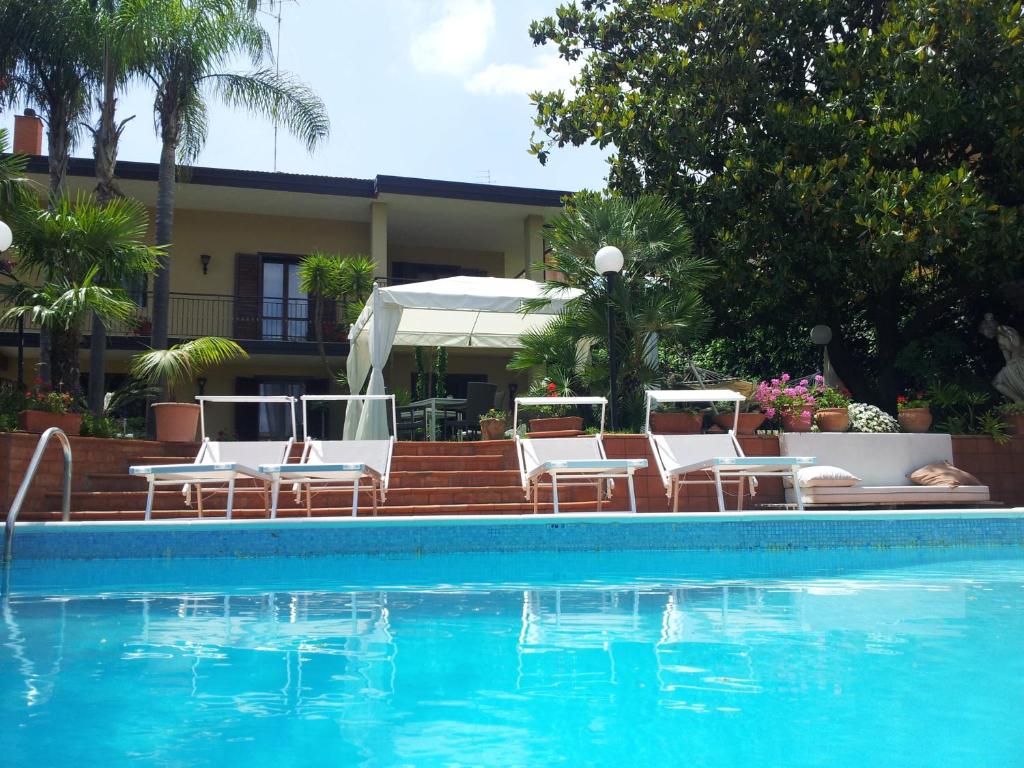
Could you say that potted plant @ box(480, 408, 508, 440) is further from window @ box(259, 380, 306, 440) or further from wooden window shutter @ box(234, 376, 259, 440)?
wooden window shutter @ box(234, 376, 259, 440)

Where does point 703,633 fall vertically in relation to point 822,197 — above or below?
below

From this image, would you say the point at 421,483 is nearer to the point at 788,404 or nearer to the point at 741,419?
the point at 741,419

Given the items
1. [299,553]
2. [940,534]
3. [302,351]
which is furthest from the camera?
[302,351]

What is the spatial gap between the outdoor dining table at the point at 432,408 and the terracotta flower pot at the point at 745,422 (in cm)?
336

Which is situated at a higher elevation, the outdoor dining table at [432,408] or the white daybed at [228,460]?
the outdoor dining table at [432,408]

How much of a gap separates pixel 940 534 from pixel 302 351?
11246 mm

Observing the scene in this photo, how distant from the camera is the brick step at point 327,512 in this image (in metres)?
7.24

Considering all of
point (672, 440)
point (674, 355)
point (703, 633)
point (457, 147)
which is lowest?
point (703, 633)

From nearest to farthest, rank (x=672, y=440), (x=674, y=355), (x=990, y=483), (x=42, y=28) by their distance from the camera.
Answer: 1. (x=672, y=440)
2. (x=990, y=483)
3. (x=674, y=355)
4. (x=42, y=28)

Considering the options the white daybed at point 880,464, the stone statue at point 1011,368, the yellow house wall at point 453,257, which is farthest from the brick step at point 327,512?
the yellow house wall at point 453,257

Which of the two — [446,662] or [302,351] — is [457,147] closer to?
[302,351]

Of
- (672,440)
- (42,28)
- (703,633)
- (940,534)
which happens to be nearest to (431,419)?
(672,440)

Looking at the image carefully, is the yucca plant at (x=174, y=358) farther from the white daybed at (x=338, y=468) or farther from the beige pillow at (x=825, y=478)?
the beige pillow at (x=825, y=478)

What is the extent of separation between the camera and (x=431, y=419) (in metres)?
10.3
